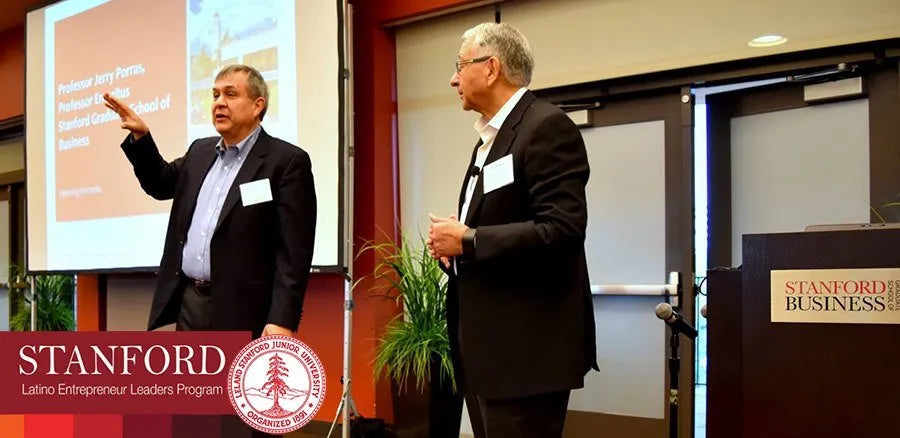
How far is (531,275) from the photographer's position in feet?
4.83

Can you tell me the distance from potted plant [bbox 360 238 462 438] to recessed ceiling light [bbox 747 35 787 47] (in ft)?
5.41

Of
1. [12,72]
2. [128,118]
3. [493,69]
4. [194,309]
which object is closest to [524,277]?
[493,69]

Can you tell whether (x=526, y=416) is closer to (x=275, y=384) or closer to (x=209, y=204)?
(x=275, y=384)

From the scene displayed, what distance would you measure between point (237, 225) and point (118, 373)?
23.6 inches

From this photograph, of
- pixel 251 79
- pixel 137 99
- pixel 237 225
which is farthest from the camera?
pixel 137 99

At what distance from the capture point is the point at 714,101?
347 centimetres

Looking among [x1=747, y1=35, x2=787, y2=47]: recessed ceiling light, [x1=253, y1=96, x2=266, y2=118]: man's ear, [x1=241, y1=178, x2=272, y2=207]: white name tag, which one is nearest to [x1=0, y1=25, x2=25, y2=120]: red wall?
[x1=253, y1=96, x2=266, y2=118]: man's ear

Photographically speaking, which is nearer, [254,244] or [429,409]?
[254,244]

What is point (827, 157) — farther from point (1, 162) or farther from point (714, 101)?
point (1, 162)

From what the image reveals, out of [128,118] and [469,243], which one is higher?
[128,118]

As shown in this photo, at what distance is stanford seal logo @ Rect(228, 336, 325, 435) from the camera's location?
1.44m

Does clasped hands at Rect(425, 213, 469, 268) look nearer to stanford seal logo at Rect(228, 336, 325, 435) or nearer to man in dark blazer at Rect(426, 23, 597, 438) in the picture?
man in dark blazer at Rect(426, 23, 597, 438)

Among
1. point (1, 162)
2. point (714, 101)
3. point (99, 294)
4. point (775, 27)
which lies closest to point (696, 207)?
point (714, 101)

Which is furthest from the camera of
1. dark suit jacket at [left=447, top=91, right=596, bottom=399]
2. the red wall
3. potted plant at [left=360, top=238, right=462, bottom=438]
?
the red wall
